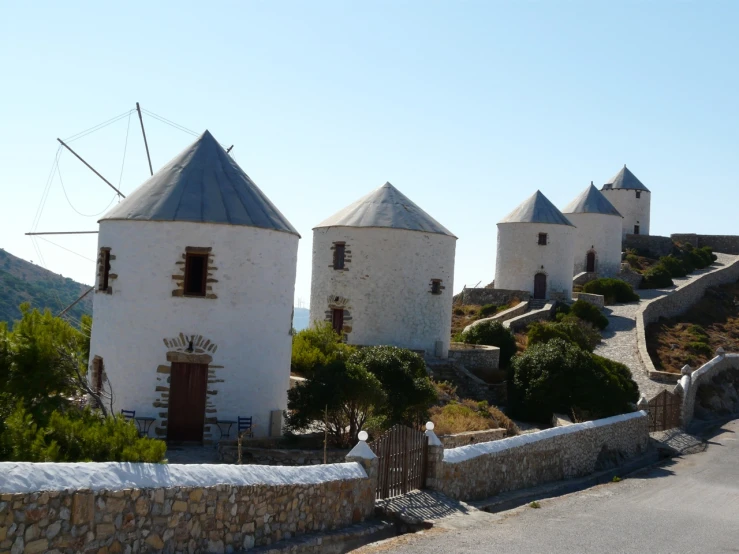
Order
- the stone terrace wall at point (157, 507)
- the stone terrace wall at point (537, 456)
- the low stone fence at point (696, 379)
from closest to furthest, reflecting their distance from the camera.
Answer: the stone terrace wall at point (157, 507), the stone terrace wall at point (537, 456), the low stone fence at point (696, 379)

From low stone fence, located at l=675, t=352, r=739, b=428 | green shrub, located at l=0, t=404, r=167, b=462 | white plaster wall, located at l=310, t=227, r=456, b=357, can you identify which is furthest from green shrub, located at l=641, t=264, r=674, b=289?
green shrub, located at l=0, t=404, r=167, b=462

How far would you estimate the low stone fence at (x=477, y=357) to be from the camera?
2719 centimetres

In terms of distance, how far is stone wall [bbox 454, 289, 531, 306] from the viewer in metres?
40.1

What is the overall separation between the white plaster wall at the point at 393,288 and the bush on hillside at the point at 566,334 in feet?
16.8

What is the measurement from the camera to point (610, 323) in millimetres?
37906

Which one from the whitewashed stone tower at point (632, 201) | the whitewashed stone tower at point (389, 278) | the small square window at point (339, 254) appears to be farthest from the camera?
the whitewashed stone tower at point (632, 201)

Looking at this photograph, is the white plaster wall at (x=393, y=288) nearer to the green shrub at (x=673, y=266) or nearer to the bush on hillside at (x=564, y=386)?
the bush on hillside at (x=564, y=386)

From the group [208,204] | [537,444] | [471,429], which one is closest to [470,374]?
[471,429]

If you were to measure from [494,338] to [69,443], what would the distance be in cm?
2178

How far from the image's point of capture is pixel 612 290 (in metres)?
43.4

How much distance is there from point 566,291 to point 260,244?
2653 cm

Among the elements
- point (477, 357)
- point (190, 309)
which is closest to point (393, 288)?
point (477, 357)

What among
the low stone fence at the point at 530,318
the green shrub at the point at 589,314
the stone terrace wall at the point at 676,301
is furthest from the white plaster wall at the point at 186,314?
the green shrub at the point at 589,314

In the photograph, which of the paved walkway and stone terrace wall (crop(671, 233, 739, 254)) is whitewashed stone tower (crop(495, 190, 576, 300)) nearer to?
the paved walkway
